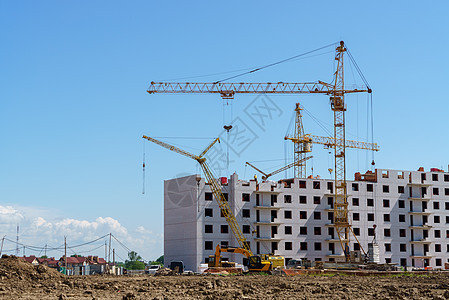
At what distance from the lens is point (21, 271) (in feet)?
145

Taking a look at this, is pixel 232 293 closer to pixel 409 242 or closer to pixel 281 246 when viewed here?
pixel 281 246

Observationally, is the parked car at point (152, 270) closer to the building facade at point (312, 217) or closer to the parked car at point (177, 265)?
the parked car at point (177, 265)

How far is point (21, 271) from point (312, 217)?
6860cm

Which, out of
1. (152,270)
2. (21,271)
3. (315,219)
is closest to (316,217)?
(315,219)

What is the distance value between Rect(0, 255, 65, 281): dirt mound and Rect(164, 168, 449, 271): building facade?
170 feet

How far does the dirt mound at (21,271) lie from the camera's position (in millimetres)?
43000

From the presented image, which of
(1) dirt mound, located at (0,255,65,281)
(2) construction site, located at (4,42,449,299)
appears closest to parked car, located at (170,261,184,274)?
(2) construction site, located at (4,42,449,299)

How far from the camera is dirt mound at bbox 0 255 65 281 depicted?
43.0 m

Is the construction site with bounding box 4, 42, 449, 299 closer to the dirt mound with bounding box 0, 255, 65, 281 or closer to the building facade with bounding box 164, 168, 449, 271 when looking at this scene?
the building facade with bounding box 164, 168, 449, 271

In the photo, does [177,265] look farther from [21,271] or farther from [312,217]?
[21,271]

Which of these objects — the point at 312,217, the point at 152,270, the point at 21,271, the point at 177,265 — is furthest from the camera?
the point at 312,217

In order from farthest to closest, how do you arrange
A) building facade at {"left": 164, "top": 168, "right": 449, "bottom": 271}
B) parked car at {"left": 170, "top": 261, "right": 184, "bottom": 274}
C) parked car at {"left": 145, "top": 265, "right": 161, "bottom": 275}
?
building facade at {"left": 164, "top": 168, "right": 449, "bottom": 271}, parked car at {"left": 170, "top": 261, "right": 184, "bottom": 274}, parked car at {"left": 145, "top": 265, "right": 161, "bottom": 275}

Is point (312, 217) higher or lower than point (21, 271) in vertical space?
higher

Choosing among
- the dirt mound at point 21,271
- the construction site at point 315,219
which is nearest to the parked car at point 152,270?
the construction site at point 315,219
